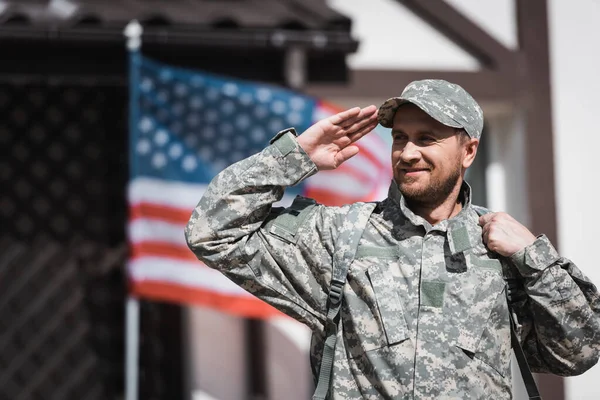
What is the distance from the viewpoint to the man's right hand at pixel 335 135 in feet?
9.48

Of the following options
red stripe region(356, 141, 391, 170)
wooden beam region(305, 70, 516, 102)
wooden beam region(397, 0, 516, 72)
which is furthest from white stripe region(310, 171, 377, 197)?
wooden beam region(397, 0, 516, 72)

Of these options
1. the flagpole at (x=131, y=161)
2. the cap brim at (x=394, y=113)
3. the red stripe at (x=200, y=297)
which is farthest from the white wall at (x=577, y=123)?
the cap brim at (x=394, y=113)

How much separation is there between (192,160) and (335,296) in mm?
2903

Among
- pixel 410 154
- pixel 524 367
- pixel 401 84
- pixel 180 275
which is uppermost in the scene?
pixel 410 154

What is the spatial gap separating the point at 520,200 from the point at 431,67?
3.22 feet

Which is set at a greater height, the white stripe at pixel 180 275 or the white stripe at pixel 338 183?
the white stripe at pixel 338 183

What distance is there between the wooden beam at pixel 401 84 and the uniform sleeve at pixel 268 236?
125 inches

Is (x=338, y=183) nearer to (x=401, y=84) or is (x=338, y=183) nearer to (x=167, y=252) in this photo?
(x=401, y=84)

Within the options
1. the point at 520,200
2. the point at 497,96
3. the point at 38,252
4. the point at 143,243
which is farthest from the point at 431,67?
the point at 38,252

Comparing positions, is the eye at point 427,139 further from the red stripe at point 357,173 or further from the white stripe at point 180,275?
the red stripe at point 357,173

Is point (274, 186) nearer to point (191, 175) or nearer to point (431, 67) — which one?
point (191, 175)

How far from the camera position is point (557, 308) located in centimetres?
268

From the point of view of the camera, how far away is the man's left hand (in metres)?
2.72

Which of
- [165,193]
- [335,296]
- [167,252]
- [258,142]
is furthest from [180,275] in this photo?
[335,296]
